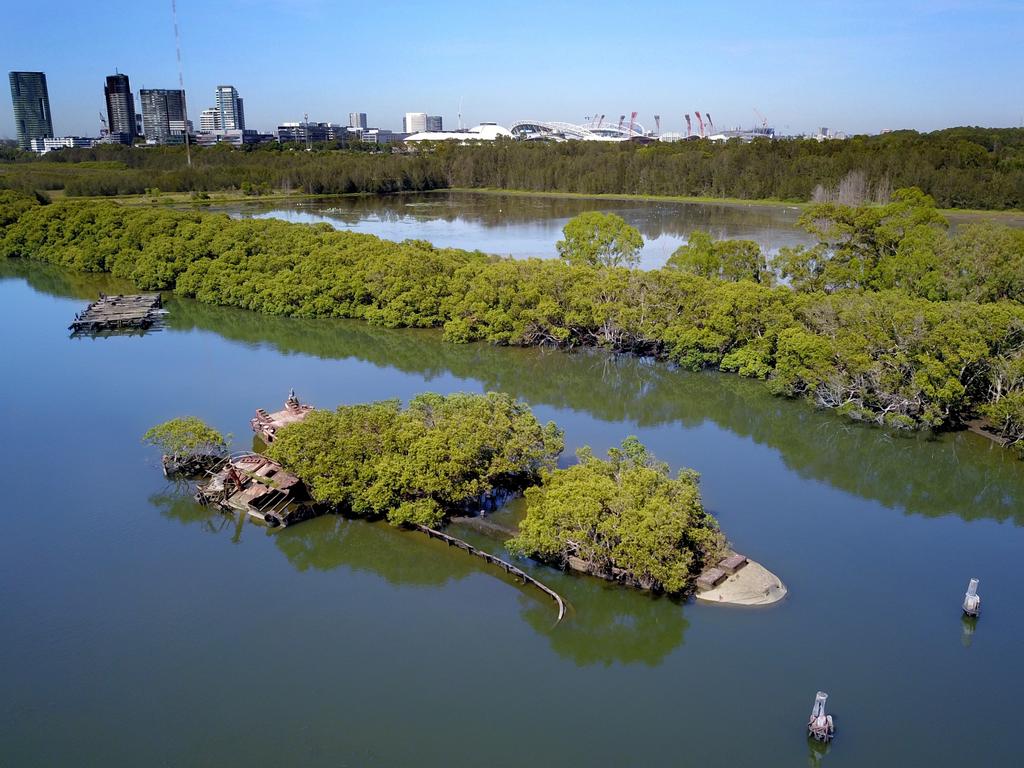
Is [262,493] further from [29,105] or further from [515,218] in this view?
[29,105]

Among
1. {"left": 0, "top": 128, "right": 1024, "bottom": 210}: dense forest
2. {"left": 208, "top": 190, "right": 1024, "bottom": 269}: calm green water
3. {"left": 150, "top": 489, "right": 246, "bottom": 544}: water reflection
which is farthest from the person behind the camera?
{"left": 0, "top": 128, "right": 1024, "bottom": 210}: dense forest

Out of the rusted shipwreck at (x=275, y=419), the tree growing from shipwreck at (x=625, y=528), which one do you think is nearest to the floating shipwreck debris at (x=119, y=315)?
the rusted shipwreck at (x=275, y=419)

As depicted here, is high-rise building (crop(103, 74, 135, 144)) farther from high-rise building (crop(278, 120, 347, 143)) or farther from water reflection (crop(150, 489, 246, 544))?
water reflection (crop(150, 489, 246, 544))

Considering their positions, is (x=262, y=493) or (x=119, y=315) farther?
(x=119, y=315)

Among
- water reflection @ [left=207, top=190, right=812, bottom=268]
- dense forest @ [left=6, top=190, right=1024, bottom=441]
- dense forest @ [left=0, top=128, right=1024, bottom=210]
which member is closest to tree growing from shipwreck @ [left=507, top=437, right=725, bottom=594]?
dense forest @ [left=6, top=190, right=1024, bottom=441]

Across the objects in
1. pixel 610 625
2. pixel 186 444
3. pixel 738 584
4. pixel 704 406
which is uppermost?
pixel 186 444

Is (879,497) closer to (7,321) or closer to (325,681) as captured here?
(325,681)

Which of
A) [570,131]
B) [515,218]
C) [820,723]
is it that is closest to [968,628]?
[820,723]
